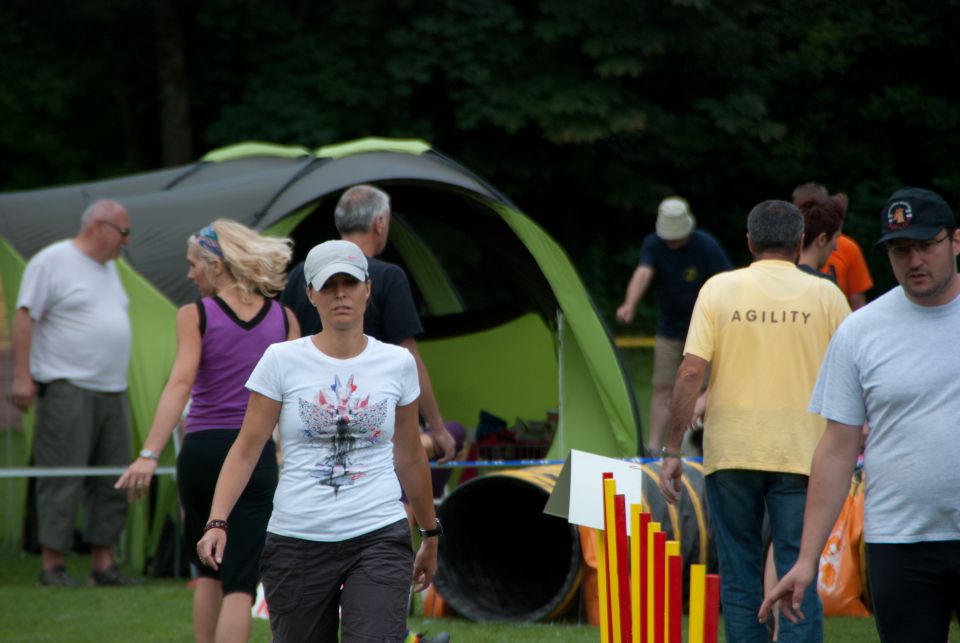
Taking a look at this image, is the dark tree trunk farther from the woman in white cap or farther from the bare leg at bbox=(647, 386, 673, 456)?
the woman in white cap

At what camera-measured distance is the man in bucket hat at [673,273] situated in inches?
369

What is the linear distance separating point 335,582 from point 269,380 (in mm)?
579

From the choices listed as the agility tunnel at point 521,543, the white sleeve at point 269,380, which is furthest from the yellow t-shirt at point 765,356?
the white sleeve at point 269,380

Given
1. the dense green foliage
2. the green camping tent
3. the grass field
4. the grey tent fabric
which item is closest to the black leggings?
the grass field

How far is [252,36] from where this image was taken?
834 inches

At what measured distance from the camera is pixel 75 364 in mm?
7605

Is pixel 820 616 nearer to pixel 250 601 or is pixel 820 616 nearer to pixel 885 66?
pixel 250 601

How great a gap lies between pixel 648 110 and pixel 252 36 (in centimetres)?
605

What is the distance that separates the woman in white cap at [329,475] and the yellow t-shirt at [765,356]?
54.4 inches

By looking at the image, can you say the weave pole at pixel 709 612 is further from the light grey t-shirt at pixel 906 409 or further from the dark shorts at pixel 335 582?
the dark shorts at pixel 335 582

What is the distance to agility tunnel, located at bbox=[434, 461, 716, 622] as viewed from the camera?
6.45 metres

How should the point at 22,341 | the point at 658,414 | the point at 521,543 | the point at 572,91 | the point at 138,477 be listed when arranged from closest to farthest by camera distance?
the point at 138,477, the point at 521,543, the point at 22,341, the point at 658,414, the point at 572,91

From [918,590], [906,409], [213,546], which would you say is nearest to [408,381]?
[213,546]

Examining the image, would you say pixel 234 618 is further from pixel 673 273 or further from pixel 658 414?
pixel 658 414
